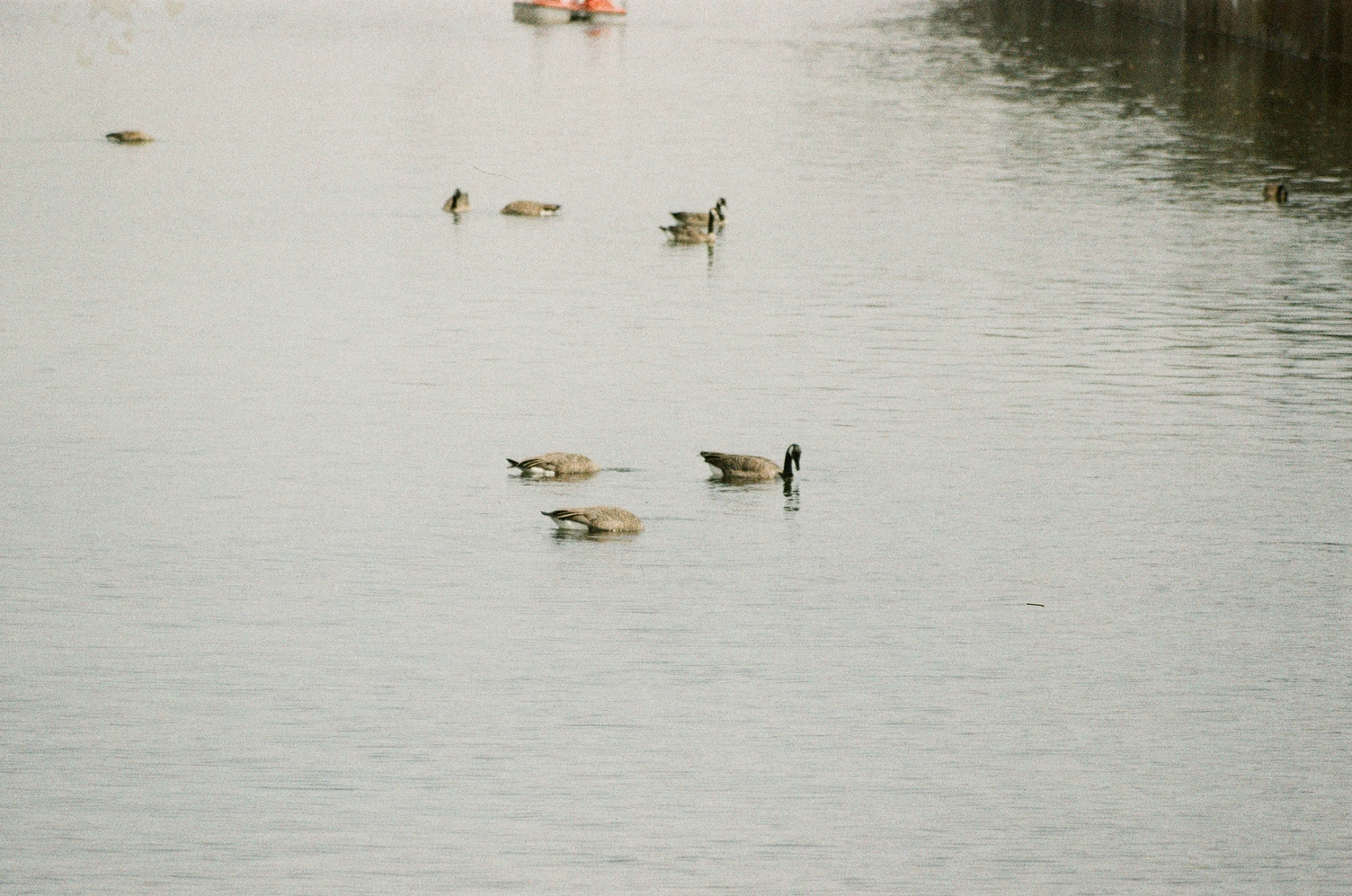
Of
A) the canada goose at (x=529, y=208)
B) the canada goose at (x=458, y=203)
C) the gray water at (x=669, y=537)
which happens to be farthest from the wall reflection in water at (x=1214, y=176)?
the canada goose at (x=458, y=203)

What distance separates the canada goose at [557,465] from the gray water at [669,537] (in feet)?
0.64

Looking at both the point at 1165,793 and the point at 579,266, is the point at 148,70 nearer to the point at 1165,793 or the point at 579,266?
the point at 579,266

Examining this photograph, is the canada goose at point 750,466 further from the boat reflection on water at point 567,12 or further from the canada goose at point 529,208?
the boat reflection on water at point 567,12

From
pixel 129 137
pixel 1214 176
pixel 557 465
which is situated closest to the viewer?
pixel 557 465

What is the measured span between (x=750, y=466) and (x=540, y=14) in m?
84.8

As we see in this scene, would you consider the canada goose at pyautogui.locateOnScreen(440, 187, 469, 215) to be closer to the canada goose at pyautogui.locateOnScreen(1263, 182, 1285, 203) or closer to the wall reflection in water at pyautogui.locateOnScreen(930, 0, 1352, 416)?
the wall reflection in water at pyautogui.locateOnScreen(930, 0, 1352, 416)

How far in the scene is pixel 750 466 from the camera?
22984 mm

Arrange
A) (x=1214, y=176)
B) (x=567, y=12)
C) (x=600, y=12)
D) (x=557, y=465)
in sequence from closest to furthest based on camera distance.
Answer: (x=557, y=465) → (x=1214, y=176) → (x=600, y=12) → (x=567, y=12)

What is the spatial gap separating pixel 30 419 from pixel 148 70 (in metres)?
51.7

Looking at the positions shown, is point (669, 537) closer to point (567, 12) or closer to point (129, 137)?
point (129, 137)

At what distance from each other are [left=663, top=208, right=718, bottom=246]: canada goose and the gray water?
0.87m

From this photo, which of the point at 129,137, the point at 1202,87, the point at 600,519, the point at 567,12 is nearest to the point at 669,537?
the point at 600,519

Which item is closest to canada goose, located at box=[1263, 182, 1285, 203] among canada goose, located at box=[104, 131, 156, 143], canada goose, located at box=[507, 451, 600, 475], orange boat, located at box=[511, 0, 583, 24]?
canada goose, located at box=[104, 131, 156, 143]

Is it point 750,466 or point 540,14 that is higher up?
point 540,14
